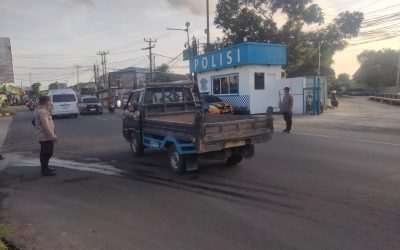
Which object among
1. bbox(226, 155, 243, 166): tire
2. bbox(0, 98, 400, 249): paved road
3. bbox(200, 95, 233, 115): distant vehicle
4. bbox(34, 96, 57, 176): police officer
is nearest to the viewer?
bbox(0, 98, 400, 249): paved road

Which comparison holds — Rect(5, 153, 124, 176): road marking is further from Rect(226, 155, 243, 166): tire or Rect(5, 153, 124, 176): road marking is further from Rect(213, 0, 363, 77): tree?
Rect(213, 0, 363, 77): tree

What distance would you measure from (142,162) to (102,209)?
12.3ft

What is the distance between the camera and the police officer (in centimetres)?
848

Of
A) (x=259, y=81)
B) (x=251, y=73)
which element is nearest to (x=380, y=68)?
(x=259, y=81)

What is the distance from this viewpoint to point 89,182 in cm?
777

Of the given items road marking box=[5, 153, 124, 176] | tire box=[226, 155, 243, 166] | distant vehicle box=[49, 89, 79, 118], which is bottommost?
road marking box=[5, 153, 124, 176]

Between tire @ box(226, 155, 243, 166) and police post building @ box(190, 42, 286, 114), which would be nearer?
tire @ box(226, 155, 243, 166)

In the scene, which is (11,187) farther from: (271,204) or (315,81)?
(315,81)

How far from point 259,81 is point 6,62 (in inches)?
1901

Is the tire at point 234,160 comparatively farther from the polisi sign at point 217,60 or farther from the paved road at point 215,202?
the polisi sign at point 217,60

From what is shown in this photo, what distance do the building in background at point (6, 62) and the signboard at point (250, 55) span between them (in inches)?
1684

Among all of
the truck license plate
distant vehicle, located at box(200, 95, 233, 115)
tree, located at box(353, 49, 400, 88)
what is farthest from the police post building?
tree, located at box(353, 49, 400, 88)

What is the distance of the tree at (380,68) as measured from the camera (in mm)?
70188

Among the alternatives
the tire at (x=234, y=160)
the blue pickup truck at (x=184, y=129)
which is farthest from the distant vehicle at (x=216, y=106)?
the tire at (x=234, y=160)
